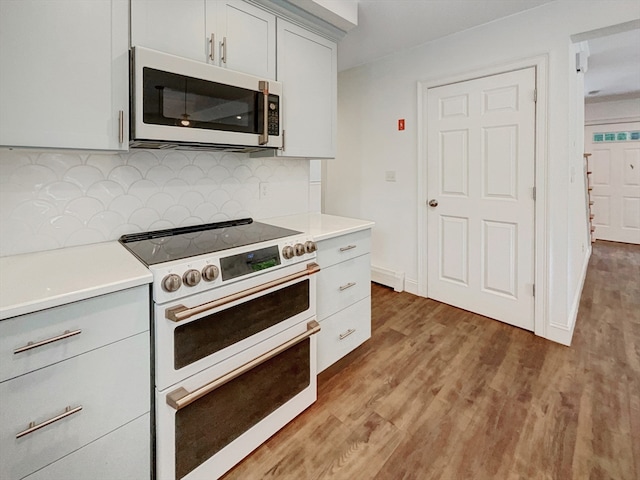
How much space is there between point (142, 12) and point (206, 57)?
11.4 inches

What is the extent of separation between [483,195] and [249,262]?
2.21 m

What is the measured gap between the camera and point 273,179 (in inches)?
89.0

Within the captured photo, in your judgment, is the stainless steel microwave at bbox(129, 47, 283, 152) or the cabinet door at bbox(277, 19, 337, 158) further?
the cabinet door at bbox(277, 19, 337, 158)

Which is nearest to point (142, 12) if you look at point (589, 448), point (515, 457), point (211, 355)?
point (211, 355)

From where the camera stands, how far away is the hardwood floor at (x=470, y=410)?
1.41 m

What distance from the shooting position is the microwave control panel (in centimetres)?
175

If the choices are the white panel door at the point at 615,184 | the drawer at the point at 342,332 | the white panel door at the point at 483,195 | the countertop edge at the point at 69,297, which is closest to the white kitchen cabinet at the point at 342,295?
the drawer at the point at 342,332

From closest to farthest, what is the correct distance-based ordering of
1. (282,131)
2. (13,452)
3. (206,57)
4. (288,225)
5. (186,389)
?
1. (13,452)
2. (186,389)
3. (206,57)
4. (282,131)
5. (288,225)

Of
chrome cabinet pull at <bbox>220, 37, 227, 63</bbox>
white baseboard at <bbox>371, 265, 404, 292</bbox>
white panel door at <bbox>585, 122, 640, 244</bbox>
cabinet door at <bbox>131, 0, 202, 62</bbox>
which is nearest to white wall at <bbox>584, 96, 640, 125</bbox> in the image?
white panel door at <bbox>585, 122, 640, 244</bbox>

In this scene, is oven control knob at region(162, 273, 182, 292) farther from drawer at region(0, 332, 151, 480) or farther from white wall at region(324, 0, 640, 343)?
white wall at region(324, 0, 640, 343)

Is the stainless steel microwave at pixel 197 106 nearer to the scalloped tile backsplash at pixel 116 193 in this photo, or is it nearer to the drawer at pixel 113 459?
the scalloped tile backsplash at pixel 116 193

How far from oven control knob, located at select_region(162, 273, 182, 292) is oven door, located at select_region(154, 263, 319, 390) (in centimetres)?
6

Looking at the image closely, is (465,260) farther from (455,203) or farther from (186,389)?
(186,389)

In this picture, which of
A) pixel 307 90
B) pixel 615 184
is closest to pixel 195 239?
pixel 307 90
